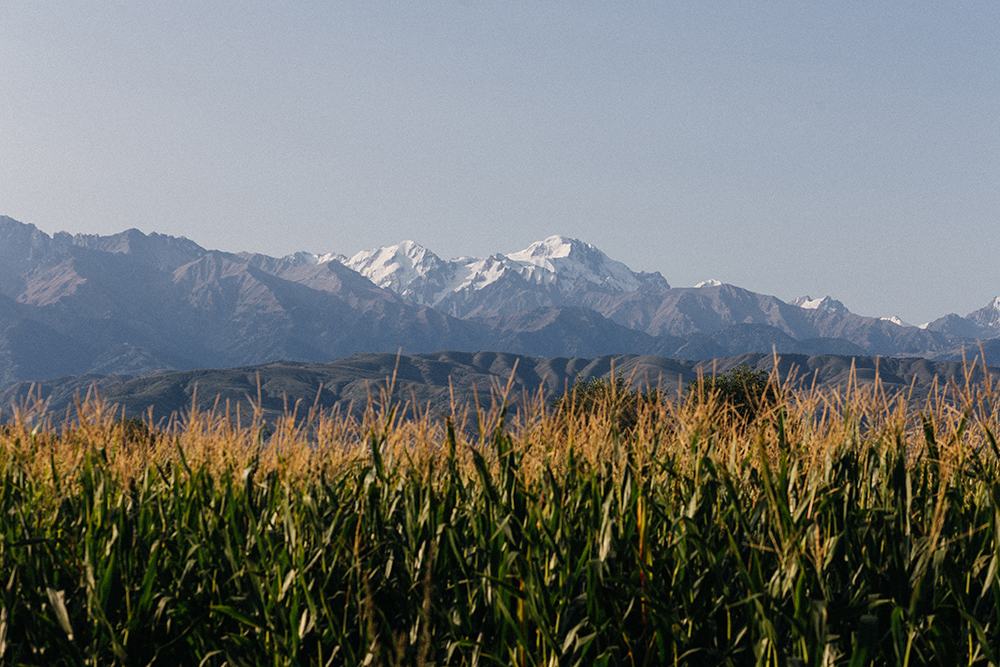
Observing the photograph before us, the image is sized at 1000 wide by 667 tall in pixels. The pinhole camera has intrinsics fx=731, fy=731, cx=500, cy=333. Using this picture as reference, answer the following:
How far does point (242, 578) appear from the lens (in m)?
3.82

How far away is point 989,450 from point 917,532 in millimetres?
1407

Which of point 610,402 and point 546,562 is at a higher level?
point 610,402

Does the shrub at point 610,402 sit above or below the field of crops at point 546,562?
above

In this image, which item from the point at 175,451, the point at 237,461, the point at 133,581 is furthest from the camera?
the point at 175,451

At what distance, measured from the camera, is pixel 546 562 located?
11.7 ft

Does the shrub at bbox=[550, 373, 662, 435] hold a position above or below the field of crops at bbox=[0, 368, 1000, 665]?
above

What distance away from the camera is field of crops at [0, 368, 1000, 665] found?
3.15 meters

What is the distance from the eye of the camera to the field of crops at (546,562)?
315cm

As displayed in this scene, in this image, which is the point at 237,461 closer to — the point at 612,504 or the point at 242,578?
the point at 242,578

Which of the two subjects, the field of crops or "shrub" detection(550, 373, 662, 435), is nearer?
the field of crops

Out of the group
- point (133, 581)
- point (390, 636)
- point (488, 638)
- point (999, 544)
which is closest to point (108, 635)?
point (133, 581)

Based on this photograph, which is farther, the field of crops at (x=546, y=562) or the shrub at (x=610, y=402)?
the shrub at (x=610, y=402)

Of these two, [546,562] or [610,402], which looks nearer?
[546,562]

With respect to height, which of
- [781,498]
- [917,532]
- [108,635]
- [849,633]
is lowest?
[108,635]
